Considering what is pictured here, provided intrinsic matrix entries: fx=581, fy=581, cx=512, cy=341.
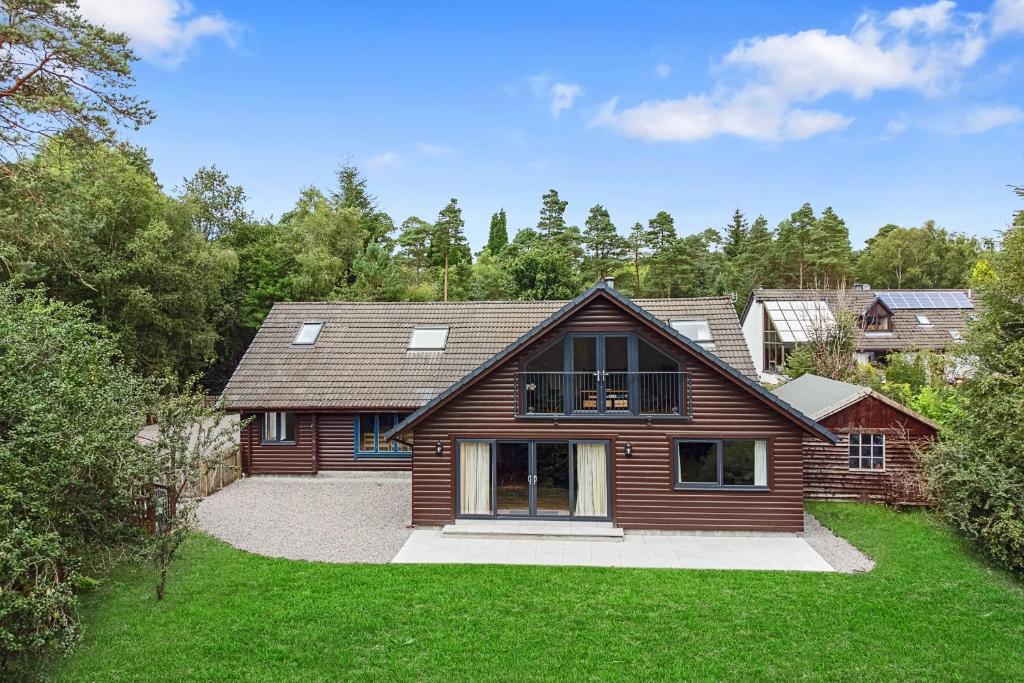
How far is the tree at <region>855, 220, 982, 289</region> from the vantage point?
54.6 metres

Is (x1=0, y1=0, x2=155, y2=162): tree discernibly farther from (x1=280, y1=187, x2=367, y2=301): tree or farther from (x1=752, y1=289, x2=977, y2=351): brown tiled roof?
(x1=752, y1=289, x2=977, y2=351): brown tiled roof

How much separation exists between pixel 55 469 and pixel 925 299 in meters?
43.7

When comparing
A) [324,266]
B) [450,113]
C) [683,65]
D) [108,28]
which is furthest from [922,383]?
[324,266]

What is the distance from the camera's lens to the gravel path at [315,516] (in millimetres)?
11789

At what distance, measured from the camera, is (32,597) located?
6.34 m

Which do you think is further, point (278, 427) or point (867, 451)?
point (278, 427)

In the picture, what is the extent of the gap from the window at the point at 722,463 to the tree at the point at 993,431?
3644mm

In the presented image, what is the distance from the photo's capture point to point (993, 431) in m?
11.6

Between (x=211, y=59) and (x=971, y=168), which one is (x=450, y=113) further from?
(x=971, y=168)

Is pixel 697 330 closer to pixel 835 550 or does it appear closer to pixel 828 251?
pixel 835 550

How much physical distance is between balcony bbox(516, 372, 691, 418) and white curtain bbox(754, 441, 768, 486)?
5.40 ft

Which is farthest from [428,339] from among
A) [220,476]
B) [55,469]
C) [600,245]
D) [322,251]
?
[600,245]

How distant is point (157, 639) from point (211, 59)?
1769cm

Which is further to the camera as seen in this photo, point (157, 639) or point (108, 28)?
point (108, 28)
